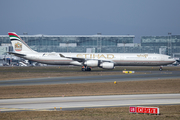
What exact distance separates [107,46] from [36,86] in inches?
4111

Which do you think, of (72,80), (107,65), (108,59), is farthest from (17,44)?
(72,80)

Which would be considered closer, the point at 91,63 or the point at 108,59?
the point at 91,63

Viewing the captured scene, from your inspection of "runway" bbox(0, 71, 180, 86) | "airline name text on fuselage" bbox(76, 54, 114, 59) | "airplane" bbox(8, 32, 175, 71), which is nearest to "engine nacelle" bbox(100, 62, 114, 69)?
"airplane" bbox(8, 32, 175, 71)

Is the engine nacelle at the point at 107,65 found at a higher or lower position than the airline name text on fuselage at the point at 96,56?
lower

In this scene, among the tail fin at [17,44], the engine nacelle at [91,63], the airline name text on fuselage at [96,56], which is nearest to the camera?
the engine nacelle at [91,63]

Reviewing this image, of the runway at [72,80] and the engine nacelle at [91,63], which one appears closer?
the runway at [72,80]

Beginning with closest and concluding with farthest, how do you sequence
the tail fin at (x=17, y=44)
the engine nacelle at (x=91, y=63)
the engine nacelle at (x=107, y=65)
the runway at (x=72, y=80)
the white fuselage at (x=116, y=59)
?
the runway at (x=72, y=80)
the engine nacelle at (x=107, y=65)
the engine nacelle at (x=91, y=63)
the white fuselage at (x=116, y=59)
the tail fin at (x=17, y=44)

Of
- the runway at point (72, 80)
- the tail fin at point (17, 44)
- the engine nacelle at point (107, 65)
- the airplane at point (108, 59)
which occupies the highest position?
the tail fin at point (17, 44)

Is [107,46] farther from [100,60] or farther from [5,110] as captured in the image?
[5,110]

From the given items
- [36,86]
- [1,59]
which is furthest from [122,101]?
[1,59]

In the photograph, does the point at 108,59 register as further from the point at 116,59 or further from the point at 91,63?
the point at 91,63

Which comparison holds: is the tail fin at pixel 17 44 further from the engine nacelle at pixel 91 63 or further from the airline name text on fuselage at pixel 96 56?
the engine nacelle at pixel 91 63

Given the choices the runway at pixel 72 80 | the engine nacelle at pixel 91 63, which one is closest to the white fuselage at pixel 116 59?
the engine nacelle at pixel 91 63

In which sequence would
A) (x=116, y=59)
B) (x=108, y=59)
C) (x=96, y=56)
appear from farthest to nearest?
1. (x=96, y=56)
2. (x=108, y=59)
3. (x=116, y=59)
